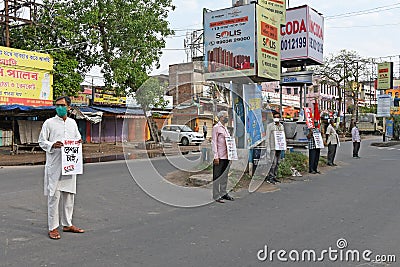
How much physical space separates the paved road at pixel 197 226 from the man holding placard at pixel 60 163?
0.34 metres

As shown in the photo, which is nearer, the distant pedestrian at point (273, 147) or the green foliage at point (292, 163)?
the distant pedestrian at point (273, 147)

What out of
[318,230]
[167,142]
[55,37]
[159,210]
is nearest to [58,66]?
A: [55,37]

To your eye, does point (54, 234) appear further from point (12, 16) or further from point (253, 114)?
point (12, 16)

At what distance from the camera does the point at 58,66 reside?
24.9 meters

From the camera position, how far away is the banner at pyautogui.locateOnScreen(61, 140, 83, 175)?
6070 millimetres

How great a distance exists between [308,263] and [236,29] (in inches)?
330

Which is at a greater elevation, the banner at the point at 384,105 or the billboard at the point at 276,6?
the billboard at the point at 276,6

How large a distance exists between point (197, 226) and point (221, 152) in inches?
93.7

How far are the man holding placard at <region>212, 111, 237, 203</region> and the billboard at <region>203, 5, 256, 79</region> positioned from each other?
3.41 metres

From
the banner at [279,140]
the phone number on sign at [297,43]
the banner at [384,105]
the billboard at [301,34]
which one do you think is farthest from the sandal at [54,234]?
the banner at [384,105]

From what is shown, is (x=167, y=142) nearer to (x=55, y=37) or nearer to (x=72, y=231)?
(x=55, y=37)

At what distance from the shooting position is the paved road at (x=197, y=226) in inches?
204

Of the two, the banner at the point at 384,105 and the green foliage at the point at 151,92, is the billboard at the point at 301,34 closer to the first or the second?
the green foliage at the point at 151,92

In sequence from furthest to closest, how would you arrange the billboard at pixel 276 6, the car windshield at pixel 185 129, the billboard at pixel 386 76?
1. the billboard at pixel 386 76
2. the car windshield at pixel 185 129
3. the billboard at pixel 276 6
